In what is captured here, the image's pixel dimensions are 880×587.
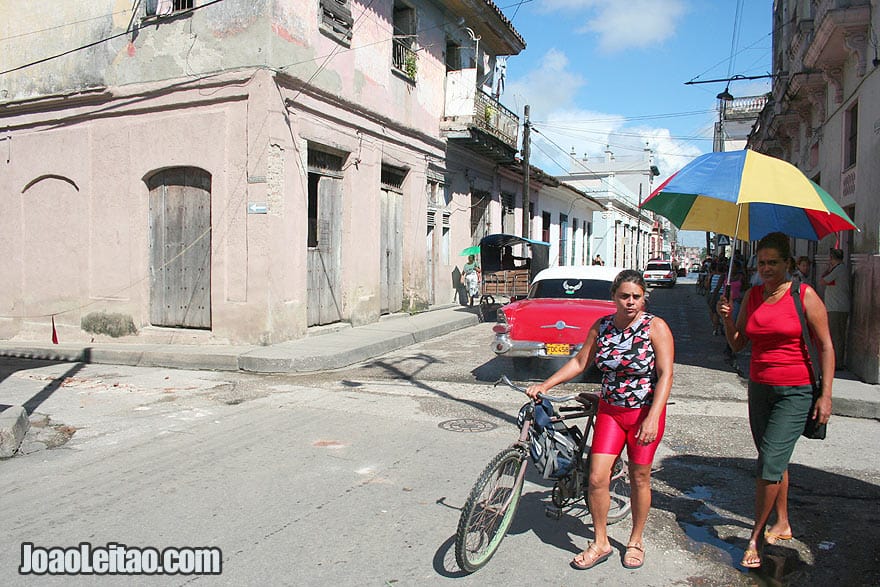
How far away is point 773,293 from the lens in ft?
13.3

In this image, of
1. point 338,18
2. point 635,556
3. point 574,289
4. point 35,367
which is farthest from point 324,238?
point 635,556

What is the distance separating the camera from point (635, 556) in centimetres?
384

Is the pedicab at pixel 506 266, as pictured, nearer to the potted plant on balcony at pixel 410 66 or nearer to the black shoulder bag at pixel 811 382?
the potted plant on balcony at pixel 410 66

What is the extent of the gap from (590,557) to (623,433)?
70 centimetres

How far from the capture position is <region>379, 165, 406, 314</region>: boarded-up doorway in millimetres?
16969

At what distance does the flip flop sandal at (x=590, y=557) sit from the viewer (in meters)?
3.79

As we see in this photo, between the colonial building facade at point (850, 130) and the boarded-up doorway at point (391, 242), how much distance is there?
8.97 metres

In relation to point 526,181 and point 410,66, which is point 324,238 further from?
point 526,181

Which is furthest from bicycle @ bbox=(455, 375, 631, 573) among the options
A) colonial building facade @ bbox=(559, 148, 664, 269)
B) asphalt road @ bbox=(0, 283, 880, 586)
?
colonial building facade @ bbox=(559, 148, 664, 269)

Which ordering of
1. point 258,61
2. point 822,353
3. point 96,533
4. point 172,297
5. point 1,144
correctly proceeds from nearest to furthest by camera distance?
point 822,353 → point 96,533 → point 258,61 → point 172,297 → point 1,144

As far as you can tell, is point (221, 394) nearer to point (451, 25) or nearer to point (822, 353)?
point (822, 353)

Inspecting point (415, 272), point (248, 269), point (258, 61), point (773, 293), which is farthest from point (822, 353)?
point (415, 272)

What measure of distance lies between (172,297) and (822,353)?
1181 cm

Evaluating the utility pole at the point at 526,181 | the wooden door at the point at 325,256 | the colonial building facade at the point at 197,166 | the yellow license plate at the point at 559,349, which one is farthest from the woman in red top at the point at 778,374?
the utility pole at the point at 526,181
